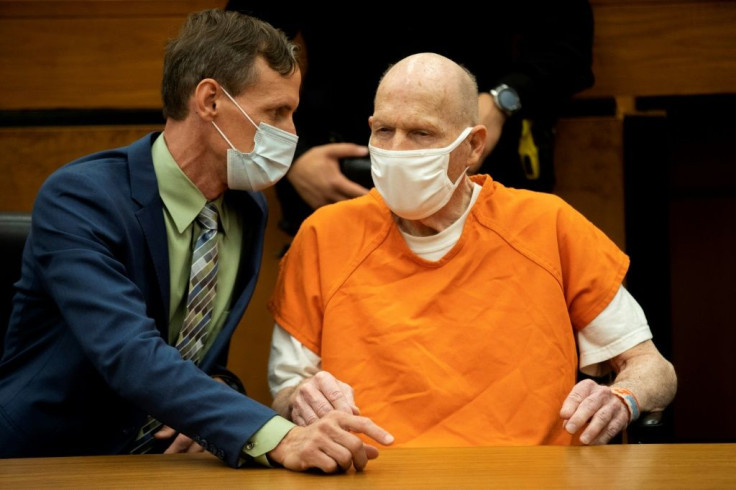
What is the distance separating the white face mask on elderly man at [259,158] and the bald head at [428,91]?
23cm

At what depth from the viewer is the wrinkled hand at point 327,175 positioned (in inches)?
111

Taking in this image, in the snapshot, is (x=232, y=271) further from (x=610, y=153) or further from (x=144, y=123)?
(x=610, y=153)

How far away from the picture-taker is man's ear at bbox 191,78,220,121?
7.54ft

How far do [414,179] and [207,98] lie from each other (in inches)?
18.8

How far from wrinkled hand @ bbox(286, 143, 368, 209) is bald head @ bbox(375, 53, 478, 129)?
0.53 m

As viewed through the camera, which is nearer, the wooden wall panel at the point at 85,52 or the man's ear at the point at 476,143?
the man's ear at the point at 476,143

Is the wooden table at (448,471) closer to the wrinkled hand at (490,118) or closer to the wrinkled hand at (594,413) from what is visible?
the wrinkled hand at (594,413)

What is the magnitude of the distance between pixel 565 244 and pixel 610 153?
986mm

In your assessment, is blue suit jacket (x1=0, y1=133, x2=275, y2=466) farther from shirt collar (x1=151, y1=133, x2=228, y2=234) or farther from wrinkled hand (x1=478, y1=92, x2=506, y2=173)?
wrinkled hand (x1=478, y1=92, x2=506, y2=173)

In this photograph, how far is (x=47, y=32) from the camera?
10.9 feet

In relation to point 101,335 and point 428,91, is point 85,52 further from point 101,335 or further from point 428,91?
point 101,335

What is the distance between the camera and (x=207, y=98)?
2312mm

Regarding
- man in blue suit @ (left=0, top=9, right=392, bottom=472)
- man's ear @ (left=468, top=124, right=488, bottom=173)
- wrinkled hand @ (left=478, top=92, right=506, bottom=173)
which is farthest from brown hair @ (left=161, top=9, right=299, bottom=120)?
wrinkled hand @ (left=478, top=92, right=506, bottom=173)

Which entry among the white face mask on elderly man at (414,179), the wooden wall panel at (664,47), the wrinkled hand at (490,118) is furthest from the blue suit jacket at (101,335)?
the wooden wall panel at (664,47)
